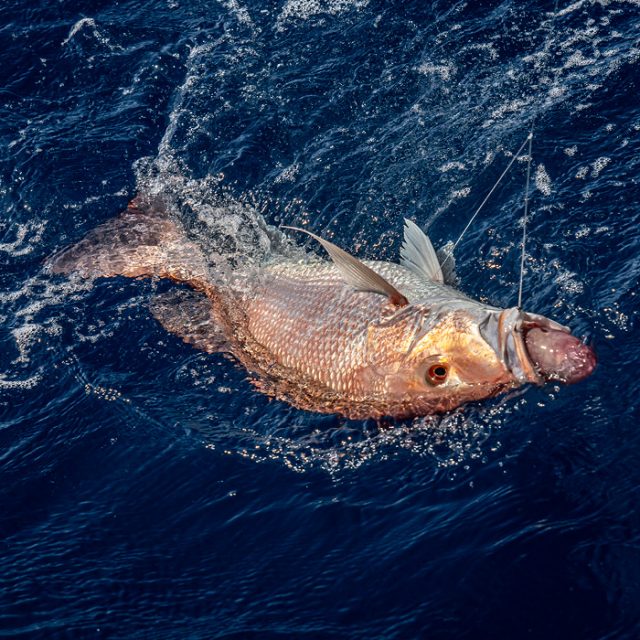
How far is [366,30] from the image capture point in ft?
28.4

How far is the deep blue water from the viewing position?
4875mm

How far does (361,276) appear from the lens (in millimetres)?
5633

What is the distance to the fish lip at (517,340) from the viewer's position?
4902 millimetres

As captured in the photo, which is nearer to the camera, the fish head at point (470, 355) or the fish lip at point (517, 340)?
the fish head at point (470, 355)

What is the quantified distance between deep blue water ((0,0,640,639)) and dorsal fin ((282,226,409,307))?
0.84 metres

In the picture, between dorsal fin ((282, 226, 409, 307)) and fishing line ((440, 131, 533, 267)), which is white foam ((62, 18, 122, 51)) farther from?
dorsal fin ((282, 226, 409, 307))

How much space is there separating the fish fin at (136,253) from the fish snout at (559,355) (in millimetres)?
A: 2961

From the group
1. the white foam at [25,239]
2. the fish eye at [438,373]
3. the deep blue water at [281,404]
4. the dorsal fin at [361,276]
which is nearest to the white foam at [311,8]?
the deep blue water at [281,404]

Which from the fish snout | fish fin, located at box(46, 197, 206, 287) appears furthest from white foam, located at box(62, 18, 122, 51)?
the fish snout

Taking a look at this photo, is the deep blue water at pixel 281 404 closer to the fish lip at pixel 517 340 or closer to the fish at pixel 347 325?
the fish at pixel 347 325

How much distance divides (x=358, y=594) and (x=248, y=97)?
16.6 ft

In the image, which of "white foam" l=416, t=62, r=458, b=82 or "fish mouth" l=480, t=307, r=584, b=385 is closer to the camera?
"fish mouth" l=480, t=307, r=584, b=385

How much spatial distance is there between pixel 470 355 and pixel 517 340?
0.36 meters

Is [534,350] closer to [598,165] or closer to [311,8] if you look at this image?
[598,165]
